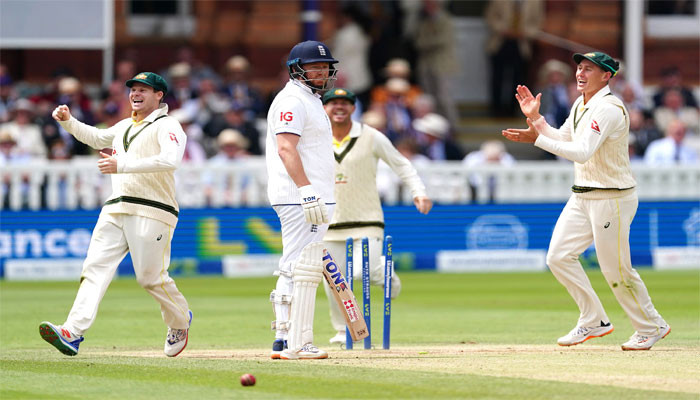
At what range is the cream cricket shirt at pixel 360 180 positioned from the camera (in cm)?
1093

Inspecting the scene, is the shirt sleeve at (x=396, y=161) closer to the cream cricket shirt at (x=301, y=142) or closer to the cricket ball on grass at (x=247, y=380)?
the cream cricket shirt at (x=301, y=142)

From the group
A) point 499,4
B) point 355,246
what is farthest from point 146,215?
point 499,4

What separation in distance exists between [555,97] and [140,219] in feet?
41.3

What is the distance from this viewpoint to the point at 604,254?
9625mm

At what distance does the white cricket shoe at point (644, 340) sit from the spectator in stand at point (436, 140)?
9.94 m

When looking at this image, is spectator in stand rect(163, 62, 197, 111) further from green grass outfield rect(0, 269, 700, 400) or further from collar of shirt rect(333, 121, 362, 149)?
collar of shirt rect(333, 121, 362, 149)

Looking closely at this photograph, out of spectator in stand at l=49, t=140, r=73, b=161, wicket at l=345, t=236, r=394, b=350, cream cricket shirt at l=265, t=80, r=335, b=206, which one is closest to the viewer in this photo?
cream cricket shirt at l=265, t=80, r=335, b=206

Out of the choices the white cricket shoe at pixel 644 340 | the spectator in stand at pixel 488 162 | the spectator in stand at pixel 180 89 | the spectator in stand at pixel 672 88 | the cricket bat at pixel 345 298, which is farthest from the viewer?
the spectator in stand at pixel 672 88

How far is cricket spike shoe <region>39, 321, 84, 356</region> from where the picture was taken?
344 inches

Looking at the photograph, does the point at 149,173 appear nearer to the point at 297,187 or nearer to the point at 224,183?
the point at 297,187

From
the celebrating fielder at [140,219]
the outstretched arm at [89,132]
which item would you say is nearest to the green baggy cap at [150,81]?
the celebrating fielder at [140,219]

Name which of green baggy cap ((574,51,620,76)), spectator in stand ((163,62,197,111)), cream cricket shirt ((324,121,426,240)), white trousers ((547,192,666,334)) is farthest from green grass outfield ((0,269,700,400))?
spectator in stand ((163,62,197,111))

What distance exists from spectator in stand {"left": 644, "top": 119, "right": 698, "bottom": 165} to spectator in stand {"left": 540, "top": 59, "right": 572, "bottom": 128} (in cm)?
146

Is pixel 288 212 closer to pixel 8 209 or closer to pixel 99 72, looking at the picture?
pixel 8 209
